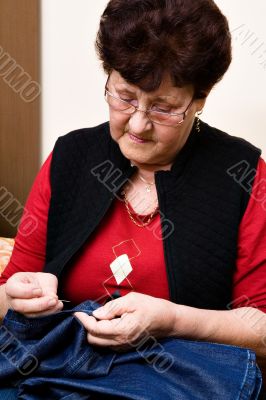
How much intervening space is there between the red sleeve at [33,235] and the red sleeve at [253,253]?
0.44 metres

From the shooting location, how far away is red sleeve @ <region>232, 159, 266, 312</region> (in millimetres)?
1149

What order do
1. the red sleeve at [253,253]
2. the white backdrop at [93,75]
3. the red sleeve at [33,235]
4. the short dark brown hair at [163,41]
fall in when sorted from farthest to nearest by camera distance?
the white backdrop at [93,75], the red sleeve at [33,235], the red sleeve at [253,253], the short dark brown hair at [163,41]

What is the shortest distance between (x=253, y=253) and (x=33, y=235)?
489mm

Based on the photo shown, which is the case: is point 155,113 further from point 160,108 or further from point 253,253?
point 253,253

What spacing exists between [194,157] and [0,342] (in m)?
0.56

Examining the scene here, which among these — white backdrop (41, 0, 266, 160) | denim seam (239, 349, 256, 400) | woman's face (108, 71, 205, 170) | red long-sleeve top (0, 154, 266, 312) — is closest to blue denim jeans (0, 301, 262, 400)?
denim seam (239, 349, 256, 400)

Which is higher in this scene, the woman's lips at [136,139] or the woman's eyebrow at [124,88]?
the woman's eyebrow at [124,88]

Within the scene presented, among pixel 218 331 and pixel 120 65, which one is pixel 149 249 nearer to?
pixel 218 331

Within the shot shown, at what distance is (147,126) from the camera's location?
1.09 meters

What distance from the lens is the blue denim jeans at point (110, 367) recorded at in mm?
910

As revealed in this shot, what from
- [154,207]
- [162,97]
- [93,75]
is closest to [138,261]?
[154,207]

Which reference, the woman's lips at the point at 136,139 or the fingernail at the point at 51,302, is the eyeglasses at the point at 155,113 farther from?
the fingernail at the point at 51,302

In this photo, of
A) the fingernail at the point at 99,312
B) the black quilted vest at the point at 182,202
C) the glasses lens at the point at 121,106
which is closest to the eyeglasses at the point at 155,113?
the glasses lens at the point at 121,106

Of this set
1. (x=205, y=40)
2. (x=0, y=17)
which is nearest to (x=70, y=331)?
(x=205, y=40)
